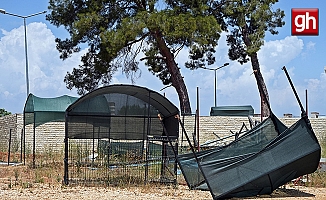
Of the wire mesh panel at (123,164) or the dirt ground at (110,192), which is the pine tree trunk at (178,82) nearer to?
the wire mesh panel at (123,164)

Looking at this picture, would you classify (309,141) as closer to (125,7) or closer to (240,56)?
(125,7)

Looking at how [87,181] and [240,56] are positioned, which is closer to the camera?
[87,181]

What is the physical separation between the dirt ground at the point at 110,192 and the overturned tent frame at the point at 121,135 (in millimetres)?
611

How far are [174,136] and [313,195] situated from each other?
3887mm

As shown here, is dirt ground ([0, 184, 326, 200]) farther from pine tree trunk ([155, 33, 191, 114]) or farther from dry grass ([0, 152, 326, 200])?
pine tree trunk ([155, 33, 191, 114])

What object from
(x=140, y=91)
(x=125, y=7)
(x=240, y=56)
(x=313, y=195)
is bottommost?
(x=313, y=195)

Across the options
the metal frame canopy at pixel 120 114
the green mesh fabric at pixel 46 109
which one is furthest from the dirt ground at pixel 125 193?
the green mesh fabric at pixel 46 109

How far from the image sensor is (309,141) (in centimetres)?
1064

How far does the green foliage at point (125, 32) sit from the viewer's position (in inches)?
844

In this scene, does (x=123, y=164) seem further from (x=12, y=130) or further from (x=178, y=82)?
(x=12, y=130)

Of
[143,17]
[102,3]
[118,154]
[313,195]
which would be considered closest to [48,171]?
[118,154]

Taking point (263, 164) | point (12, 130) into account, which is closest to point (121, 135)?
point (263, 164)

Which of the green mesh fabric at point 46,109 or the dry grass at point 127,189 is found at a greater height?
the green mesh fabric at point 46,109

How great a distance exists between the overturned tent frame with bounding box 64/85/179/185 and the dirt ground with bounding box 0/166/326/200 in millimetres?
611
